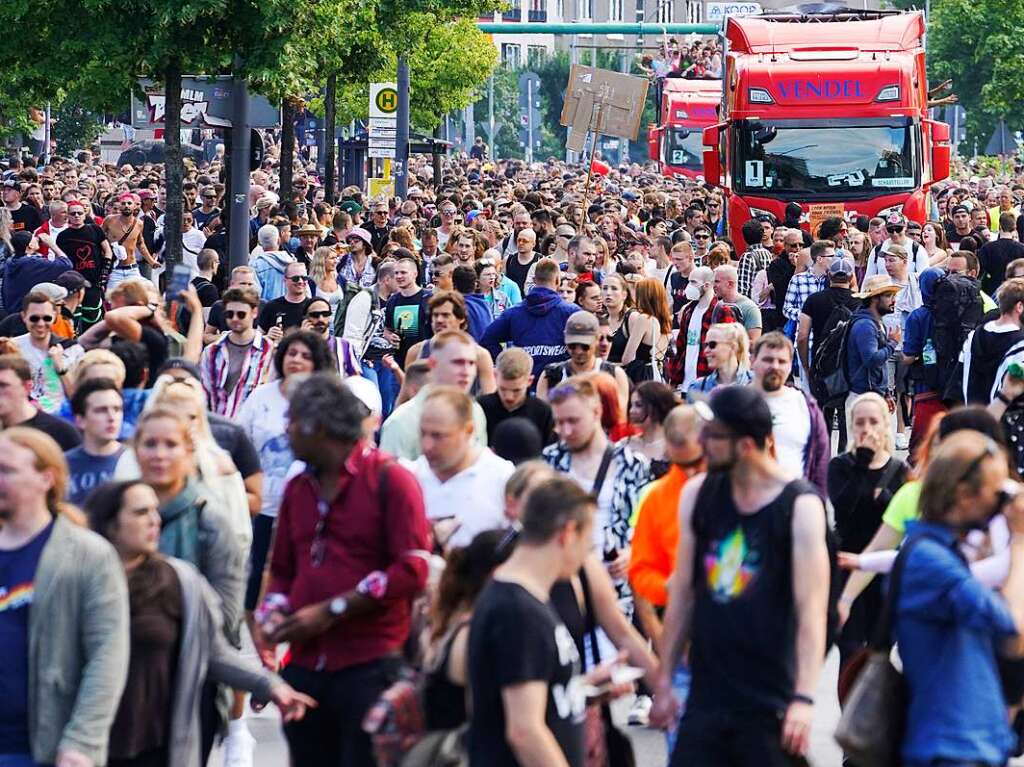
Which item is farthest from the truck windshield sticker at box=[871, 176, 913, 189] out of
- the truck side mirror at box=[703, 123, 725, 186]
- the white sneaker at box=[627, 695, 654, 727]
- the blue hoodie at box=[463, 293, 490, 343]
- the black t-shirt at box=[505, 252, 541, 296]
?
the white sneaker at box=[627, 695, 654, 727]

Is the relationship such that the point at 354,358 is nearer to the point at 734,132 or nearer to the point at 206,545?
the point at 206,545

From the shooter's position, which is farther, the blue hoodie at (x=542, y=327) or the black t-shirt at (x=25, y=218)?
the black t-shirt at (x=25, y=218)

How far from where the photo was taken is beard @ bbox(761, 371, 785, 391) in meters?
9.29

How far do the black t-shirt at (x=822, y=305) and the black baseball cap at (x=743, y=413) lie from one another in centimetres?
935

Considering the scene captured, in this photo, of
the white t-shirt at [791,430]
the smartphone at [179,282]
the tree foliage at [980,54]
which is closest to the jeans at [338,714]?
the white t-shirt at [791,430]

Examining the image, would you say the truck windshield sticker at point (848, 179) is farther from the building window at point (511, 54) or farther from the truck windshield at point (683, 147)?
the building window at point (511, 54)

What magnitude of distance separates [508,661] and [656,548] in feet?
7.14

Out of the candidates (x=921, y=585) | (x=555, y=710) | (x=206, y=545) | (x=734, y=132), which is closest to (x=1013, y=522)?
(x=921, y=585)

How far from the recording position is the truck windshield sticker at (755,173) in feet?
93.0

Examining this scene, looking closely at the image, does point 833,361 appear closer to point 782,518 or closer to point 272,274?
point 272,274

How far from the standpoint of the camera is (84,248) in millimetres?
18641

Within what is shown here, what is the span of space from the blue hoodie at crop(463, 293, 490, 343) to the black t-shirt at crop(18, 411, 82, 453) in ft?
18.5

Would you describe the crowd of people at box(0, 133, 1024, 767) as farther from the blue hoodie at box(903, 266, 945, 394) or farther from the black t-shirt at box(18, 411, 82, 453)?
the blue hoodie at box(903, 266, 945, 394)

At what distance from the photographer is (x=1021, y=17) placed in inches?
2477
